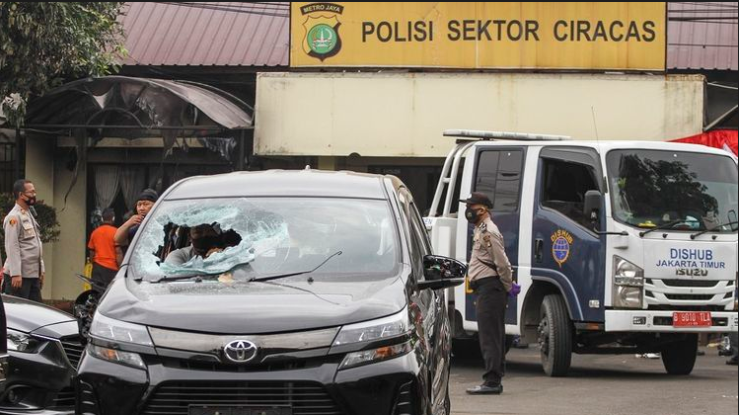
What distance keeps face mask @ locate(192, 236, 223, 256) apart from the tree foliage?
11124 millimetres

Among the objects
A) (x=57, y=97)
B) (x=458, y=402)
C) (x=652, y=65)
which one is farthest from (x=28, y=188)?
(x=652, y=65)

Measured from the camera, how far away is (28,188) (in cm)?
1408

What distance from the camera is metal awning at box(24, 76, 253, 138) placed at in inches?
787

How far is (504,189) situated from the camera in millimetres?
14906

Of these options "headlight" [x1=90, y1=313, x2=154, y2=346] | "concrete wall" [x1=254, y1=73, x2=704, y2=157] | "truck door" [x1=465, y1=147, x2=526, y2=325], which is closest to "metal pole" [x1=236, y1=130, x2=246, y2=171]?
"concrete wall" [x1=254, y1=73, x2=704, y2=157]

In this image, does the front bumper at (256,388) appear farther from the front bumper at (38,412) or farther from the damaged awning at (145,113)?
the damaged awning at (145,113)

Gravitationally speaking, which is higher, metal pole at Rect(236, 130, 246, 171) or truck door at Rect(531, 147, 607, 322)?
metal pole at Rect(236, 130, 246, 171)


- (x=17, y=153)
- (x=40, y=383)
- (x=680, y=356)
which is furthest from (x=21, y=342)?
(x=17, y=153)

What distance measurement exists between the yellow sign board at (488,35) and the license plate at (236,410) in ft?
50.4

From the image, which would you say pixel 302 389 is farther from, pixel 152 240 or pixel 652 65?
pixel 652 65

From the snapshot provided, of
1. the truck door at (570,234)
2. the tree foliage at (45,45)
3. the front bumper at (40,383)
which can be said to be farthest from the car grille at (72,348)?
the tree foliage at (45,45)

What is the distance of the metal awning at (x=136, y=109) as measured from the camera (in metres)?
20.0

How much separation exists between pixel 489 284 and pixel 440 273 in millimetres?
4936

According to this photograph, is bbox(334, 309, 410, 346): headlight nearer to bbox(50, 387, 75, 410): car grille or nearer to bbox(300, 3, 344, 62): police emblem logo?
bbox(50, 387, 75, 410): car grille
